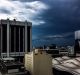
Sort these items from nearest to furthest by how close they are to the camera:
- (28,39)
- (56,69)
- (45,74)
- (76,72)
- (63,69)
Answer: (76,72)
(45,74)
(63,69)
(56,69)
(28,39)

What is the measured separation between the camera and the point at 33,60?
1190 inches

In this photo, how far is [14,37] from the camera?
118625mm

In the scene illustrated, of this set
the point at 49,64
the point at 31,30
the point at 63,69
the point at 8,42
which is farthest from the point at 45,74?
the point at 31,30

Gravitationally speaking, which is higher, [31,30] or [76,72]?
[31,30]

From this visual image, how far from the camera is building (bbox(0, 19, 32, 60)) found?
115500mm

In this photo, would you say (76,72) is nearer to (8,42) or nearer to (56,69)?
(56,69)

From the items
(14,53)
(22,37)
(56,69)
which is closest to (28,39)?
(22,37)

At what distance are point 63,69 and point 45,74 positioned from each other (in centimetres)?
404

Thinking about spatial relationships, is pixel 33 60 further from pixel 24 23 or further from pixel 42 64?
pixel 24 23

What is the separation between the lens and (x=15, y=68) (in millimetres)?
32844

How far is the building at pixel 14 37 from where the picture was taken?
4547 inches

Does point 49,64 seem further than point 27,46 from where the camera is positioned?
No

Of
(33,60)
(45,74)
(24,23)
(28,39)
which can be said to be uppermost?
(24,23)

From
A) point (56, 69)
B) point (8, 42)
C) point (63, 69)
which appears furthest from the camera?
point (8, 42)
